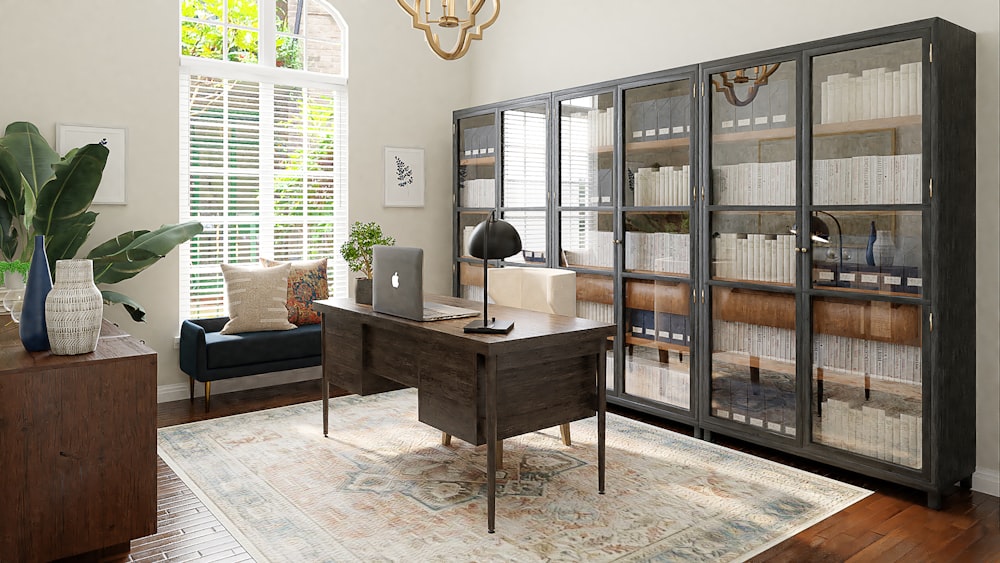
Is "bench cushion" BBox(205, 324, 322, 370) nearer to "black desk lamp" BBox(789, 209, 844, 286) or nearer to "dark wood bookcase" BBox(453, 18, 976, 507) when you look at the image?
"dark wood bookcase" BBox(453, 18, 976, 507)

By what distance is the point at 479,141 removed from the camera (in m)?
5.64

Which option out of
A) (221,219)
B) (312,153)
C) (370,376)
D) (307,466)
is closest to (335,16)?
(312,153)

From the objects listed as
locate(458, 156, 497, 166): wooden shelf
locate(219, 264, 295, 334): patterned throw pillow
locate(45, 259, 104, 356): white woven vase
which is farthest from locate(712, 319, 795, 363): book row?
locate(45, 259, 104, 356): white woven vase

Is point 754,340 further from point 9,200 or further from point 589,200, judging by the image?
point 9,200

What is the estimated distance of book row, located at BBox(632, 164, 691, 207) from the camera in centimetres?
415

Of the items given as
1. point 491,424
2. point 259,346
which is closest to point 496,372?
point 491,424

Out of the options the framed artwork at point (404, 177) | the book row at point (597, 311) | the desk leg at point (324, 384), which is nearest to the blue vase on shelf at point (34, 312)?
the desk leg at point (324, 384)

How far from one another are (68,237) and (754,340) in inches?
153

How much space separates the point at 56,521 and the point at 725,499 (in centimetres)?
263

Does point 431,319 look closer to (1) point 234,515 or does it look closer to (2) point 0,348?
(1) point 234,515

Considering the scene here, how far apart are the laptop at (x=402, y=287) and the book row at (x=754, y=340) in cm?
139

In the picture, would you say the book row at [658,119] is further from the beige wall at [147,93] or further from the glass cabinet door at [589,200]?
the beige wall at [147,93]

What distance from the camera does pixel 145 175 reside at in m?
4.89

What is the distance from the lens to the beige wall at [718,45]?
3.34 m
